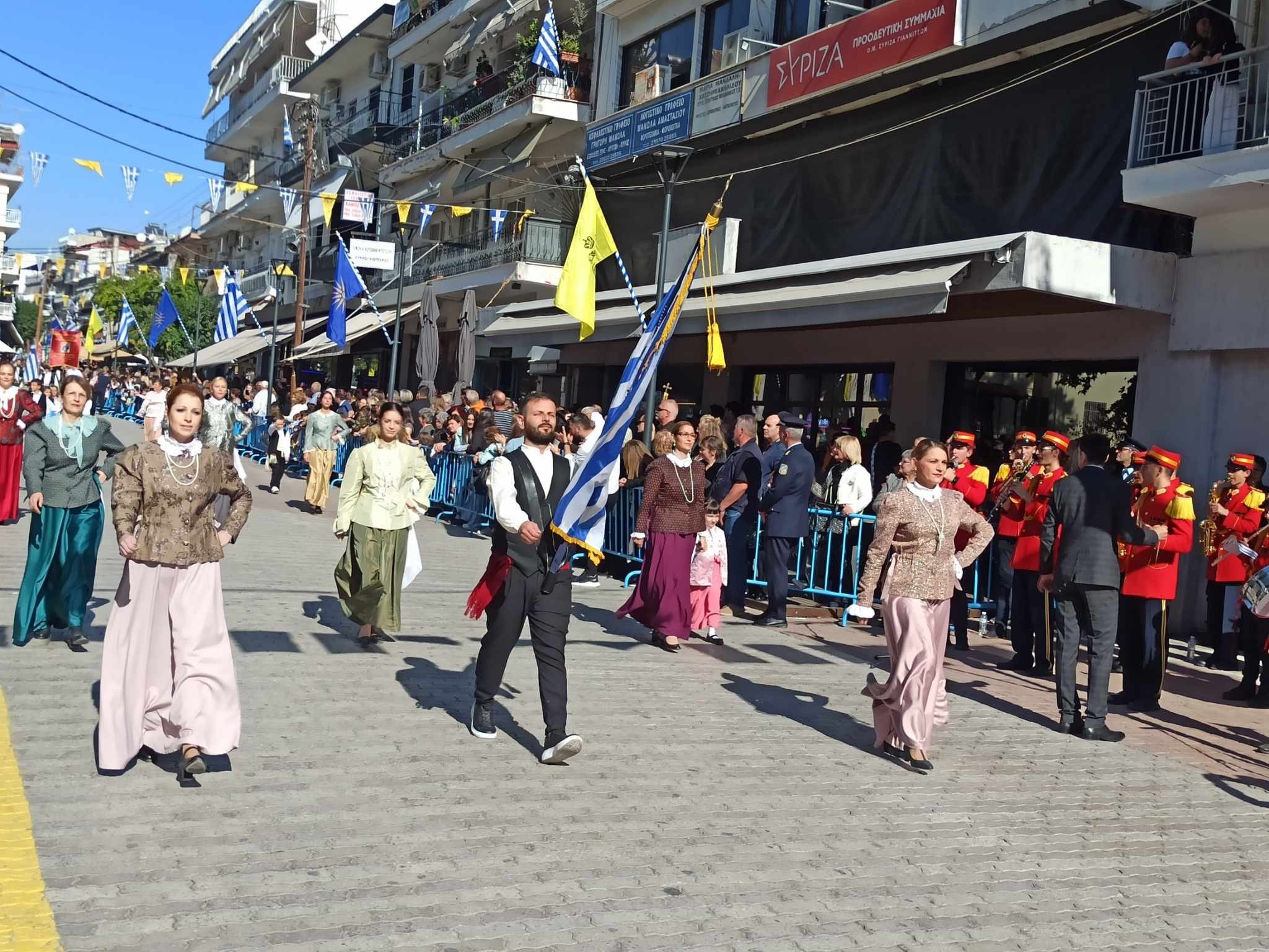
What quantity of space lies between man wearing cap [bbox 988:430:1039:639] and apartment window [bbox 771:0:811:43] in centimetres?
1021

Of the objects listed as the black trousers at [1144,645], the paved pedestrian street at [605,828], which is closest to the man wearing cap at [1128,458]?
the black trousers at [1144,645]

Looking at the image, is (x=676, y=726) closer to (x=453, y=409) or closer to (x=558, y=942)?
(x=558, y=942)

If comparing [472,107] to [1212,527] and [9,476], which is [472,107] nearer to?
[9,476]

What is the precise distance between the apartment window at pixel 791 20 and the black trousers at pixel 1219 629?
11251mm

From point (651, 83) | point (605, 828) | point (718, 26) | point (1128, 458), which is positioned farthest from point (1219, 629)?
point (651, 83)

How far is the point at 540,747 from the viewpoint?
22.0 ft

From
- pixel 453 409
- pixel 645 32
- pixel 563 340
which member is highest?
pixel 645 32

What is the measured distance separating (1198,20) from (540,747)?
1002 centimetres

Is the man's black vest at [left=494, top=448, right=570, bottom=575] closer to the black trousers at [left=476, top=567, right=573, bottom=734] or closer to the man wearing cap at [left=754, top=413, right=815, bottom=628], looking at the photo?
the black trousers at [left=476, top=567, right=573, bottom=734]

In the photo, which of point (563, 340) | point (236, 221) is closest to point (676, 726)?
point (563, 340)

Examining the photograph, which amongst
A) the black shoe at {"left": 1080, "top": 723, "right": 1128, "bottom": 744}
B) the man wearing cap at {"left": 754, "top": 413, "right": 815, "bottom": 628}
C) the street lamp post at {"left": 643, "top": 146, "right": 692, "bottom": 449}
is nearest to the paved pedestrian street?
the black shoe at {"left": 1080, "top": 723, "right": 1128, "bottom": 744}

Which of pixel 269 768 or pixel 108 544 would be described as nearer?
pixel 269 768

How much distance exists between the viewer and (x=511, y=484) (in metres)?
6.53

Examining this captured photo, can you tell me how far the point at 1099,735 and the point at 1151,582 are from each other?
1.38m
